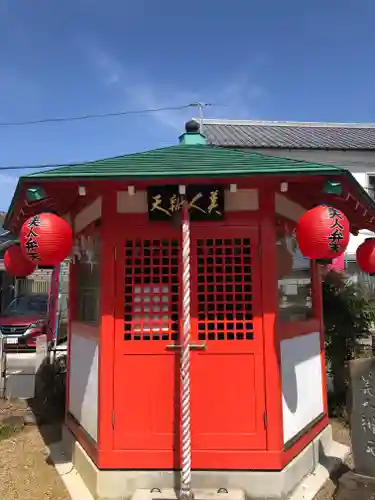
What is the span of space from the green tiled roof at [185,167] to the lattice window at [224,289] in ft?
2.85

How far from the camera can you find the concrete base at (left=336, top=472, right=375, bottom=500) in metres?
4.23

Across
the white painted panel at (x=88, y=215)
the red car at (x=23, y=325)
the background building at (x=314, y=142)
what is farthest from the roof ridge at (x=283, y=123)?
the white painted panel at (x=88, y=215)

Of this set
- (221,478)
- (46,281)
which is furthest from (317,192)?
(46,281)

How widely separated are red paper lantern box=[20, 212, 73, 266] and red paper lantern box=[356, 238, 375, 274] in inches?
140

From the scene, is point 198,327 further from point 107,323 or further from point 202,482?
point 202,482

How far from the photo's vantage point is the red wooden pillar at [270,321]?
4.55m

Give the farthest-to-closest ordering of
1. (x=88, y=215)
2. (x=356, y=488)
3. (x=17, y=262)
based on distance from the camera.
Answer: (x=17, y=262) → (x=88, y=215) → (x=356, y=488)

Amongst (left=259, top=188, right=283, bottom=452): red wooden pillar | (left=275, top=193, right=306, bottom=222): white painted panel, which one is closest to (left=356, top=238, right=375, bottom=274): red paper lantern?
(left=275, top=193, right=306, bottom=222): white painted panel

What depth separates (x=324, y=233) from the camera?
3955 millimetres

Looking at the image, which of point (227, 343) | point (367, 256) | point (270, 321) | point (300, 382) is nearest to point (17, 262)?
point (227, 343)

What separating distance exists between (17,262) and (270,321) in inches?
134

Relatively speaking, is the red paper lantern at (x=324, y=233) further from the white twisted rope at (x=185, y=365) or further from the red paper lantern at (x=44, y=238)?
the red paper lantern at (x=44, y=238)

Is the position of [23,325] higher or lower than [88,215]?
lower

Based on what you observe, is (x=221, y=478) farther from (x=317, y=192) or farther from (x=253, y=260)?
(x=317, y=192)
